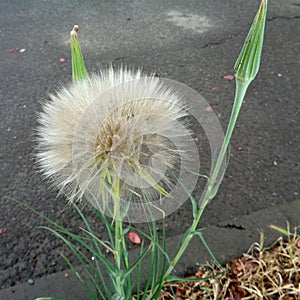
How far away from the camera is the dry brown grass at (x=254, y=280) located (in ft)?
4.23

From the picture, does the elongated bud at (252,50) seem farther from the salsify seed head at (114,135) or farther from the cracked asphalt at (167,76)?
the cracked asphalt at (167,76)

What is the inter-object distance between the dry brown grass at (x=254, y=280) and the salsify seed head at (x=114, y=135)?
681 millimetres

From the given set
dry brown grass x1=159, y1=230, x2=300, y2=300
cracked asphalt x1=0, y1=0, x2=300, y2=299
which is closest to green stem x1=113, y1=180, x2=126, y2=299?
dry brown grass x1=159, y1=230, x2=300, y2=300

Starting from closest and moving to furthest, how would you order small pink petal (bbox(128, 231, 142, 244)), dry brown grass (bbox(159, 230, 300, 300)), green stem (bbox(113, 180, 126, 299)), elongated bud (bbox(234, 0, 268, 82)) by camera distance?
1. elongated bud (bbox(234, 0, 268, 82))
2. green stem (bbox(113, 180, 126, 299))
3. dry brown grass (bbox(159, 230, 300, 300))
4. small pink petal (bbox(128, 231, 142, 244))

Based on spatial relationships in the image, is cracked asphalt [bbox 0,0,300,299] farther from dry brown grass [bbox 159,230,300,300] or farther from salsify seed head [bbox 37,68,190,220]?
salsify seed head [bbox 37,68,190,220]

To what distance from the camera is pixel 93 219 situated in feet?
5.59

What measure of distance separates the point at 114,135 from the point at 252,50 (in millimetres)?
257

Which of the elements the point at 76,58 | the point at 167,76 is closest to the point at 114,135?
the point at 76,58

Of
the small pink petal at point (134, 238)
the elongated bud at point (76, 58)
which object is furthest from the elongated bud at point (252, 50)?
the small pink petal at point (134, 238)

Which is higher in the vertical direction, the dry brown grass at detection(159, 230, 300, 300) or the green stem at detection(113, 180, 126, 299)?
the green stem at detection(113, 180, 126, 299)

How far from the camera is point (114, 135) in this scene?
0.64 meters

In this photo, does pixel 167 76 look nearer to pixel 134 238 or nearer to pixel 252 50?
pixel 134 238

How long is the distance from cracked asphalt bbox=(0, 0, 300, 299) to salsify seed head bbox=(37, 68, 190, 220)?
80 cm

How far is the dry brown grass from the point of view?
1.29 meters
